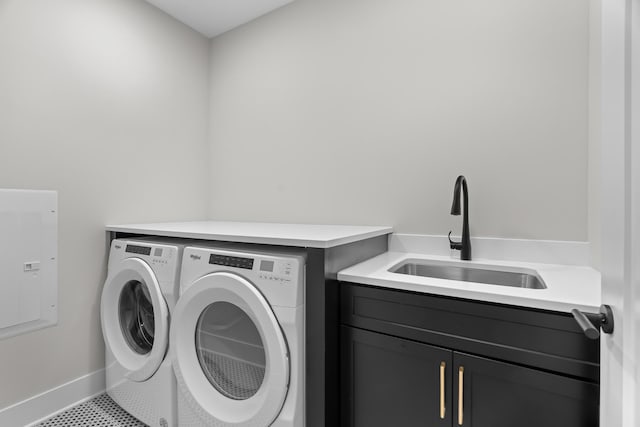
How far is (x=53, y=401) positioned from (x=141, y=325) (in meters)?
0.58

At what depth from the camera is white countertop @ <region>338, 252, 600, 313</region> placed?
38.2 inches

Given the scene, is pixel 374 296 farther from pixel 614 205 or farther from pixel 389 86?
pixel 389 86

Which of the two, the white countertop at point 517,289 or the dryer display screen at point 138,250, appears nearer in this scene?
the white countertop at point 517,289

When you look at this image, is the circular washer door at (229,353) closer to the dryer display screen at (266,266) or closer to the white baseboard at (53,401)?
the dryer display screen at (266,266)

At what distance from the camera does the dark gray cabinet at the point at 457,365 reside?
3.08 ft

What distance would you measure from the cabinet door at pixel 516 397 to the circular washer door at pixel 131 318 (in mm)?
1431

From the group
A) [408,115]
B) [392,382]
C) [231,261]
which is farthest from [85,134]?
[392,382]

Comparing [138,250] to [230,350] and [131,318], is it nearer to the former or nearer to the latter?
[131,318]

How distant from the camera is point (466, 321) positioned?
108 cm

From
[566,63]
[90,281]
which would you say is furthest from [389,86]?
[90,281]

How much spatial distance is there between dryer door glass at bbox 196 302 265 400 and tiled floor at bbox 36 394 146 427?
25.4 inches

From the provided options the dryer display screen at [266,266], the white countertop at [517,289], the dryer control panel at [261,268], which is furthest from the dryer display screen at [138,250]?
the white countertop at [517,289]

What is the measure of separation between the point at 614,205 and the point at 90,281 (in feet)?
8.00

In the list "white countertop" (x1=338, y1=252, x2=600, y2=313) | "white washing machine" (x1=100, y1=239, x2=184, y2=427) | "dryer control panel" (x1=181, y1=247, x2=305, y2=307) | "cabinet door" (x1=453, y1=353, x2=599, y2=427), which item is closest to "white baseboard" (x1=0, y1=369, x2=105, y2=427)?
"white washing machine" (x1=100, y1=239, x2=184, y2=427)
